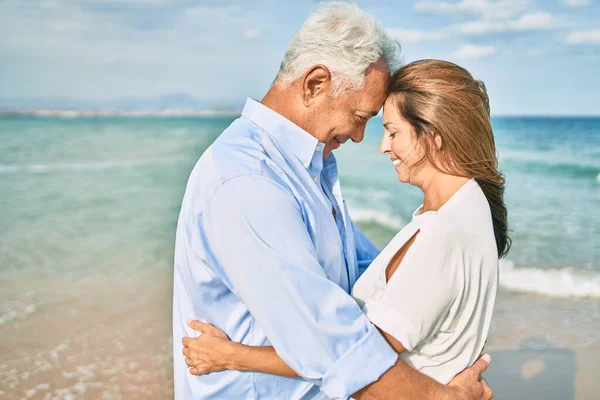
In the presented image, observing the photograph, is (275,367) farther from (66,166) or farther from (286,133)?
(66,166)

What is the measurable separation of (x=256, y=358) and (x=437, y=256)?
0.58 metres

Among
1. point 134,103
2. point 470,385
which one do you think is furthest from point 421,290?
point 134,103

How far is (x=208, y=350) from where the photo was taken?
1.88 m

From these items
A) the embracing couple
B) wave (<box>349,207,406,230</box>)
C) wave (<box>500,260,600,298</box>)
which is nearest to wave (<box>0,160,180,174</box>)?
wave (<box>349,207,406,230</box>)

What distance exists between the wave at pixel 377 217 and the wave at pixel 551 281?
299 centimetres

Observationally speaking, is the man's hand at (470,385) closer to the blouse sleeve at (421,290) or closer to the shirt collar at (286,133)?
the blouse sleeve at (421,290)

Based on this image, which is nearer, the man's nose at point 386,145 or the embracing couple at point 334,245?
the embracing couple at point 334,245

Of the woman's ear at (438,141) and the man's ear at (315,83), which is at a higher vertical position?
the man's ear at (315,83)

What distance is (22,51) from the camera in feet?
103

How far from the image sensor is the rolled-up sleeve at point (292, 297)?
167 centimetres

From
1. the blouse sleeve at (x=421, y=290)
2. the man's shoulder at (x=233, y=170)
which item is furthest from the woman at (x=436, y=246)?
the man's shoulder at (x=233, y=170)

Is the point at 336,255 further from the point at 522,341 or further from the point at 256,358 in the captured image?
the point at 522,341

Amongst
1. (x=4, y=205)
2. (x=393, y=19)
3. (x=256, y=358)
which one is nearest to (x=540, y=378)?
(x=256, y=358)

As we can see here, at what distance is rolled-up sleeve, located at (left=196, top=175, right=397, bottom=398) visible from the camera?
167cm
